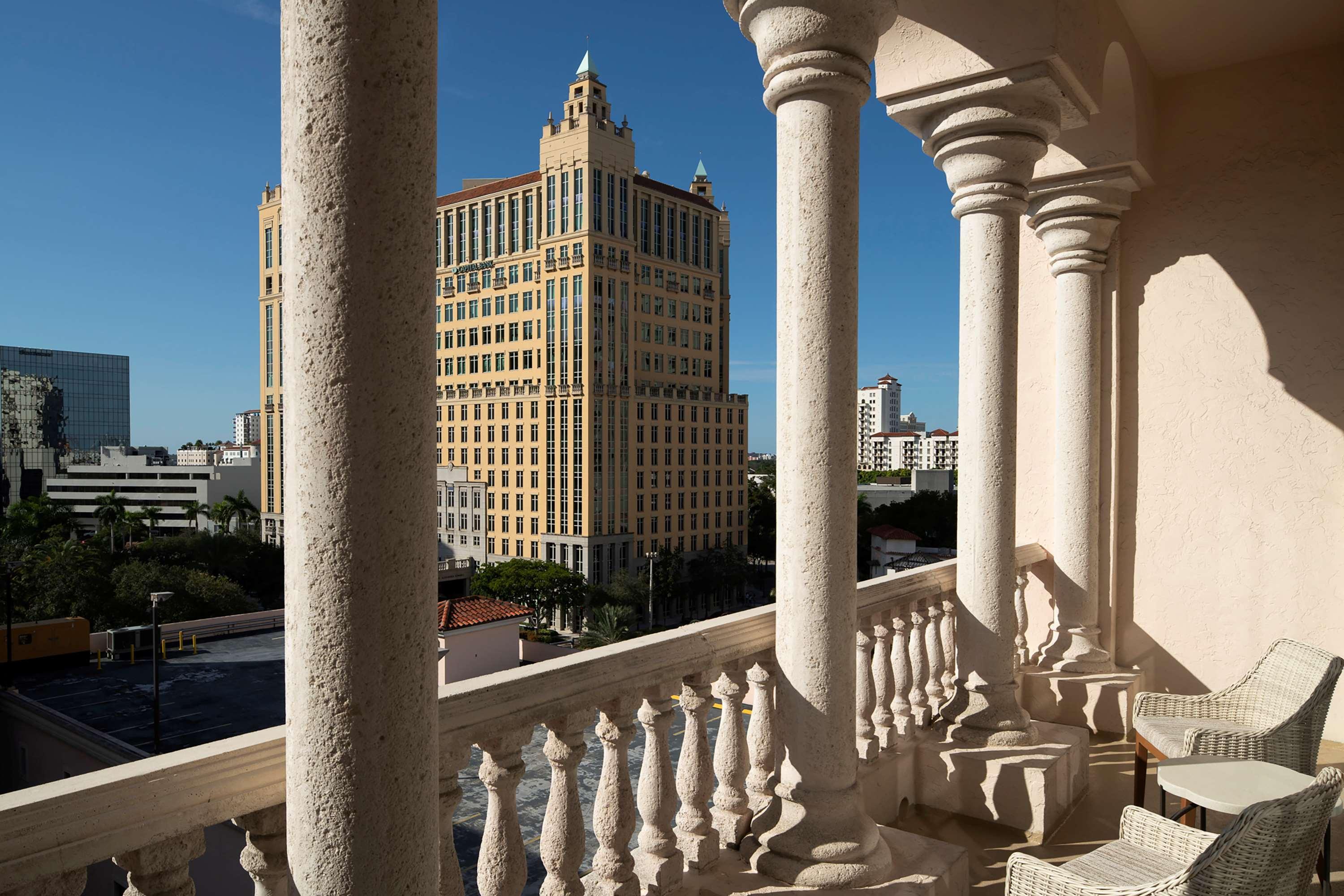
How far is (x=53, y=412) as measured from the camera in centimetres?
15912

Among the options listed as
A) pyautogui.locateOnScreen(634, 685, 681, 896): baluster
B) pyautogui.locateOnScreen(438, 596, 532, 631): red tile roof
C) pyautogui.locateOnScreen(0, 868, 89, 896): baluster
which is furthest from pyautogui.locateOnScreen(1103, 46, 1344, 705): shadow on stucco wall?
pyautogui.locateOnScreen(438, 596, 532, 631): red tile roof

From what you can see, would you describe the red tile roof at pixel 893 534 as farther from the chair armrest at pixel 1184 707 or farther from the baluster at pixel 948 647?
the chair armrest at pixel 1184 707

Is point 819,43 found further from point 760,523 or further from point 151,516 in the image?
point 151,516

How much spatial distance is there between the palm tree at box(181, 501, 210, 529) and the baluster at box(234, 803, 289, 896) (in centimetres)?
15445

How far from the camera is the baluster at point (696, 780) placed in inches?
152

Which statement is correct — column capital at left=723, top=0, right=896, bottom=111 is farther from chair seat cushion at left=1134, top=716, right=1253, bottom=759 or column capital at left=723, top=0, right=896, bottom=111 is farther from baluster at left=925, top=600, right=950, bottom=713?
chair seat cushion at left=1134, top=716, right=1253, bottom=759

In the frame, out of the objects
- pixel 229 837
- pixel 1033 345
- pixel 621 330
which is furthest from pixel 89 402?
pixel 1033 345

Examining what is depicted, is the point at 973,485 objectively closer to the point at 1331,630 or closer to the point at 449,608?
the point at 1331,630

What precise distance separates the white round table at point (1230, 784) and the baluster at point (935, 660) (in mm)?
1929

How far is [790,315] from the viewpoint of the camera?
421cm

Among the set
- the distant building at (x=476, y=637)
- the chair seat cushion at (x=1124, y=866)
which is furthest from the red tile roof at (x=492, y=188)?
the chair seat cushion at (x=1124, y=866)

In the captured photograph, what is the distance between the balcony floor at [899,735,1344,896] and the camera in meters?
5.09

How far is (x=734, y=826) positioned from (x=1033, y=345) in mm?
6272

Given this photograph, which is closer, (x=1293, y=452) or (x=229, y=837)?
(x=1293, y=452)
